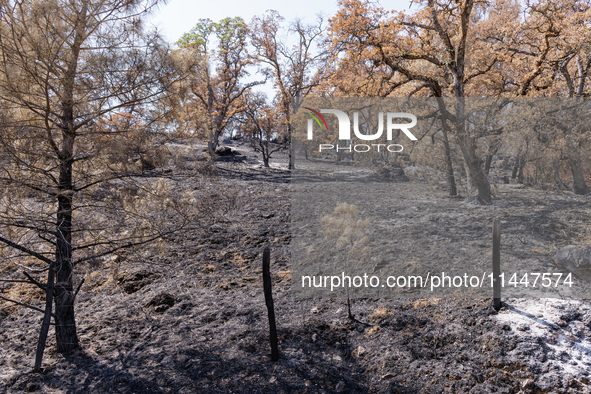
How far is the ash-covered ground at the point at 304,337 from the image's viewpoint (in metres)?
3.45

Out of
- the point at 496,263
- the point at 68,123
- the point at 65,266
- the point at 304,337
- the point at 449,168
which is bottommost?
the point at 304,337

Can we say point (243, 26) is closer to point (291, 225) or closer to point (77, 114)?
point (291, 225)

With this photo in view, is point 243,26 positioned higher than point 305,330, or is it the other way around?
point 243,26

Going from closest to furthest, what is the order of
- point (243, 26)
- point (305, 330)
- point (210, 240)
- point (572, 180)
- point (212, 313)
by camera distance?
point (305, 330) → point (212, 313) → point (572, 180) → point (210, 240) → point (243, 26)

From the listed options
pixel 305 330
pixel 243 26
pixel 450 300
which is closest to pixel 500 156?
pixel 450 300

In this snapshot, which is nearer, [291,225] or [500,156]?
[500,156]

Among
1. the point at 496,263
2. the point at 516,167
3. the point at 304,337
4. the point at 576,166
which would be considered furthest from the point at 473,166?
the point at 304,337

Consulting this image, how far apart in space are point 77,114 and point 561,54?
10.4 m

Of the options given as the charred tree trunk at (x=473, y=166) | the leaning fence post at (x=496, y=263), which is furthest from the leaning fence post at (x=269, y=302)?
the charred tree trunk at (x=473, y=166)

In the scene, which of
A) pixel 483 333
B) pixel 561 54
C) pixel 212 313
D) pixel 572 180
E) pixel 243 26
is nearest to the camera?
pixel 483 333

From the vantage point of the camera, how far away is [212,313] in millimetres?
5090

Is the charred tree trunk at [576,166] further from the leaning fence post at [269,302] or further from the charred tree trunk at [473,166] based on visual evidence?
the leaning fence post at [269,302]

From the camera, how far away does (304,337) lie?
4.31 m

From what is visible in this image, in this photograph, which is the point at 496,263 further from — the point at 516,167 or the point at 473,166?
the point at 516,167
